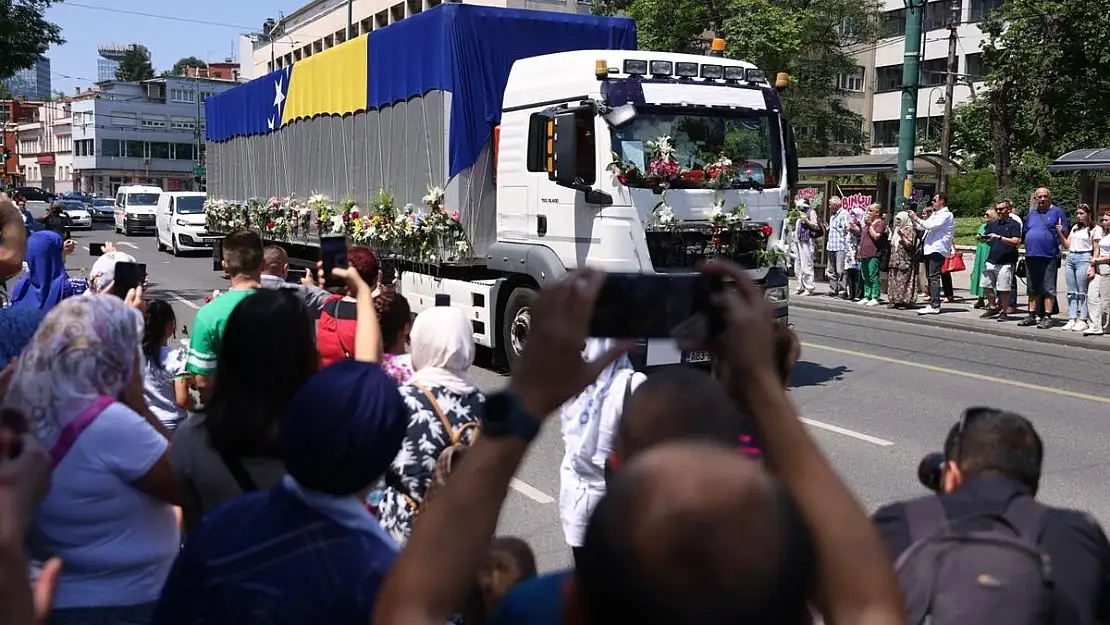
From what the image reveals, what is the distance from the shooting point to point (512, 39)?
10945 mm

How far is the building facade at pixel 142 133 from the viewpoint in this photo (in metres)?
99.7

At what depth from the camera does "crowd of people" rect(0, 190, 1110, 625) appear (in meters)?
1.19

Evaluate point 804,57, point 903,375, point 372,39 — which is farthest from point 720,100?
point 804,57

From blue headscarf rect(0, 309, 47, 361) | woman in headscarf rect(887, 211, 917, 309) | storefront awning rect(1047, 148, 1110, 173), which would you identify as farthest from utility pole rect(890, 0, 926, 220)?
blue headscarf rect(0, 309, 47, 361)

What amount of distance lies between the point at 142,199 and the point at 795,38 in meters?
25.8

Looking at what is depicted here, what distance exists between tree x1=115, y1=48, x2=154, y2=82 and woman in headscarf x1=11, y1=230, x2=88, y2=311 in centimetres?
13236

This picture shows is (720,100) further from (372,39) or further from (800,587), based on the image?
(800,587)

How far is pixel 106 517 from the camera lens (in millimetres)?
2504

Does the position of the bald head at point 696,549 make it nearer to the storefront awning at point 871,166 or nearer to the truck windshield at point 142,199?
the storefront awning at point 871,166

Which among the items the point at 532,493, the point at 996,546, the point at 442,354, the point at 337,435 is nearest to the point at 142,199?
the point at 532,493

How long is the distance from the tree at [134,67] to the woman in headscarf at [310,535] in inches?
5421

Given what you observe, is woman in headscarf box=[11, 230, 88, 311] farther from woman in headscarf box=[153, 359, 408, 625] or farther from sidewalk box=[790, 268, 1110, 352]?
sidewalk box=[790, 268, 1110, 352]

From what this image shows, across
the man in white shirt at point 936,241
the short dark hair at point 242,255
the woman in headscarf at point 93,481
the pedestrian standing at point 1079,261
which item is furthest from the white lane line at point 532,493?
the man in white shirt at point 936,241

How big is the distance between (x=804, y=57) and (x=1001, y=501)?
47.5 m
